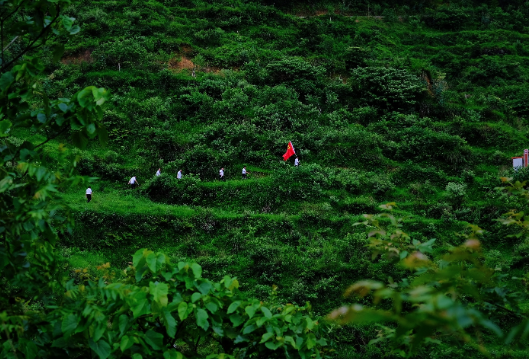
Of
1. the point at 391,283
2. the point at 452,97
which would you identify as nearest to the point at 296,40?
the point at 452,97

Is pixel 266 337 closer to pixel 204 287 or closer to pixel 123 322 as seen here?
pixel 204 287

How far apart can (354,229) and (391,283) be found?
1083 centimetres

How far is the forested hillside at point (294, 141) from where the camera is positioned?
1213cm

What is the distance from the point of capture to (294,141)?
18.0 m

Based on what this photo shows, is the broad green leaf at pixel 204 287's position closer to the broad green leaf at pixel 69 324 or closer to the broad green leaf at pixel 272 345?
the broad green leaf at pixel 272 345

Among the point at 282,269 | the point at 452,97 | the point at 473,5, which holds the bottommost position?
the point at 282,269

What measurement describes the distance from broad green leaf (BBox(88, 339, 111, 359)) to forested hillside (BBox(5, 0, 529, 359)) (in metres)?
5.66

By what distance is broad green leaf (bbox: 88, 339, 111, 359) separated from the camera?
2.44 m

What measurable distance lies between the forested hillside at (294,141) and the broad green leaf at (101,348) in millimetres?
5664

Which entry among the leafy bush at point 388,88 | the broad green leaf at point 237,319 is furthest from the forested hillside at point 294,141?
the broad green leaf at point 237,319

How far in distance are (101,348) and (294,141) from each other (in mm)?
15824

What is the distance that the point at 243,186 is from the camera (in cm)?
1553

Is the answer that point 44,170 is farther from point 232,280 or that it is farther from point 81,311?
point 232,280

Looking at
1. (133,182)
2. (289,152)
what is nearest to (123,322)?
(133,182)
